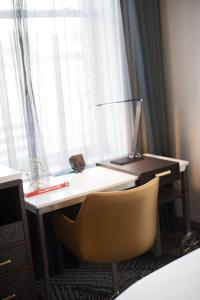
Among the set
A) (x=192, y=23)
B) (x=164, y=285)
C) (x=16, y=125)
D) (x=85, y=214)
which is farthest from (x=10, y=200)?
(x=192, y=23)

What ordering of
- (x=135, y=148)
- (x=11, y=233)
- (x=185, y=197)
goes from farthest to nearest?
(x=135, y=148) < (x=185, y=197) < (x=11, y=233)

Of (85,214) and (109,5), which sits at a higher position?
(109,5)

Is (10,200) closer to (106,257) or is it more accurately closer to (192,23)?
(106,257)

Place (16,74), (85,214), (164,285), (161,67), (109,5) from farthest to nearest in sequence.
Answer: (161,67)
(109,5)
(16,74)
(85,214)
(164,285)

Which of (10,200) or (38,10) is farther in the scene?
(38,10)

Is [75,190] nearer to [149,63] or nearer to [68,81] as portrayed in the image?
[68,81]

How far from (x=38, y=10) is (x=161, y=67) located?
3.65 feet

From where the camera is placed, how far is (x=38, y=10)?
267 cm

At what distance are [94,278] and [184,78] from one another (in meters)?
1.67

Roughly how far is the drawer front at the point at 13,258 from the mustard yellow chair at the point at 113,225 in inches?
11.5

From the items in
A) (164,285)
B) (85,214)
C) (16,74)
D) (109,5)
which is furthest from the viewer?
(109,5)

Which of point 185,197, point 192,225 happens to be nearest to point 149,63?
point 185,197

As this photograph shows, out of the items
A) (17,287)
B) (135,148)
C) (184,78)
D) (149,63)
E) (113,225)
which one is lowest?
(17,287)

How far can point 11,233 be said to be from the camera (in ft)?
6.92
